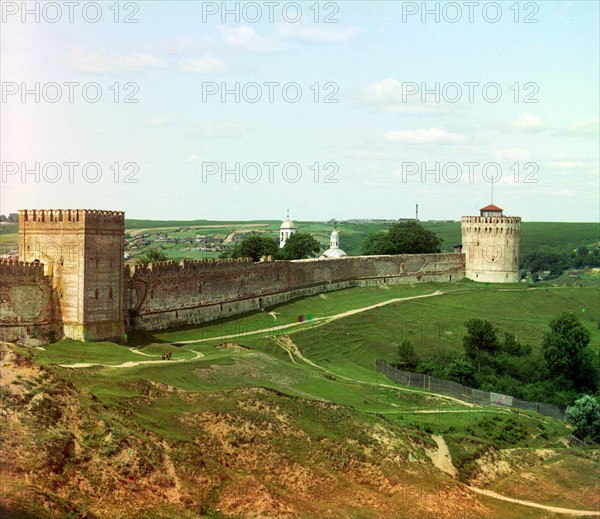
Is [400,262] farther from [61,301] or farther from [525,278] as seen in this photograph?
[525,278]

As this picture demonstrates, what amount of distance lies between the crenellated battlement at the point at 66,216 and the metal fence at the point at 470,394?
15.9 metres

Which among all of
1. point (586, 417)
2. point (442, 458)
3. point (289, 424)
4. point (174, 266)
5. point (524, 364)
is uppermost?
point (174, 266)

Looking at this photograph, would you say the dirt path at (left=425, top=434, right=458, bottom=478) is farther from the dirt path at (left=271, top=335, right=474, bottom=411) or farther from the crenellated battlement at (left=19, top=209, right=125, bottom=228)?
the crenellated battlement at (left=19, top=209, right=125, bottom=228)

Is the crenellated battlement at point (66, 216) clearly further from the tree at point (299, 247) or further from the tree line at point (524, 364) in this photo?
the tree at point (299, 247)

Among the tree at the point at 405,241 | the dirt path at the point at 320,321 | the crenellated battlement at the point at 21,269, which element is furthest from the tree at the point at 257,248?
the crenellated battlement at the point at 21,269

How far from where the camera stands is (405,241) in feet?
285

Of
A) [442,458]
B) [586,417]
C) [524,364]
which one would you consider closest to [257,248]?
[524,364]

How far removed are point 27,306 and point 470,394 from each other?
2041 cm

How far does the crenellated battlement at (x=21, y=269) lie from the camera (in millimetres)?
36531

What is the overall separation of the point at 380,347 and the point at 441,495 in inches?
969

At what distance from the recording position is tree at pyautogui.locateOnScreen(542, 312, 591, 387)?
162 ft

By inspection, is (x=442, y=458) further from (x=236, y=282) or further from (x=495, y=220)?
(x=495, y=220)

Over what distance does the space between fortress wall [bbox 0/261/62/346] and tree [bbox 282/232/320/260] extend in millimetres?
50824

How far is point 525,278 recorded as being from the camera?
130625 mm
